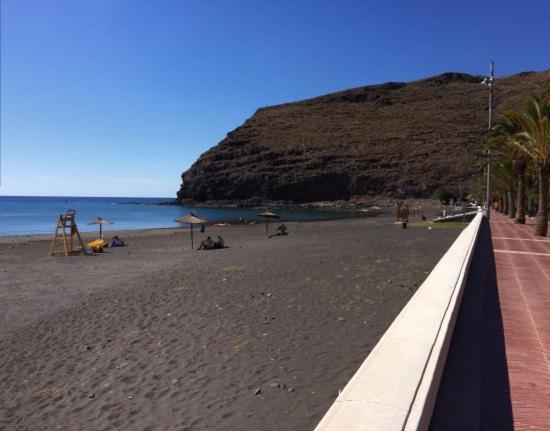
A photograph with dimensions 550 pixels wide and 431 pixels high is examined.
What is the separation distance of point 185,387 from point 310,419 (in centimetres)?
158

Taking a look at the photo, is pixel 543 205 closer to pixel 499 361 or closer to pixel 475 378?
pixel 499 361

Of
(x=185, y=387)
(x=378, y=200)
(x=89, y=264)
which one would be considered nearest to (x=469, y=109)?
(x=378, y=200)

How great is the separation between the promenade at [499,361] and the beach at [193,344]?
119 cm

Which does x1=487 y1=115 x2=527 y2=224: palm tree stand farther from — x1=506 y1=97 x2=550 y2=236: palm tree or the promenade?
the promenade

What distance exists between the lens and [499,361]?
13.6ft

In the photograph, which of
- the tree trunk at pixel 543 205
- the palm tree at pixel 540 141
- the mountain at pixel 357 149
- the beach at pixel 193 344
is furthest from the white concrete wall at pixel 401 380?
the mountain at pixel 357 149

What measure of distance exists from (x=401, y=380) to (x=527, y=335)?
10.1ft

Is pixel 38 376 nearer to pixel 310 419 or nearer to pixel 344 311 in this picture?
pixel 310 419

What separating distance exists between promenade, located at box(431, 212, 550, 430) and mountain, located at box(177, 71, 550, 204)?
325 ft

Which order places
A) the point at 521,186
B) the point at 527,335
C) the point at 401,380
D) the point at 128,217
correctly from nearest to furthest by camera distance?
the point at 401,380 < the point at 527,335 < the point at 521,186 < the point at 128,217

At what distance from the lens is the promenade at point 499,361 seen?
309 centimetres

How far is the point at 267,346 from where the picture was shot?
6.13 m

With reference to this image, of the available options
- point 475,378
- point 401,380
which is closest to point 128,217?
point 475,378

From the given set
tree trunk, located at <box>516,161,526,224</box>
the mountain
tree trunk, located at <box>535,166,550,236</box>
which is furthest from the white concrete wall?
the mountain
